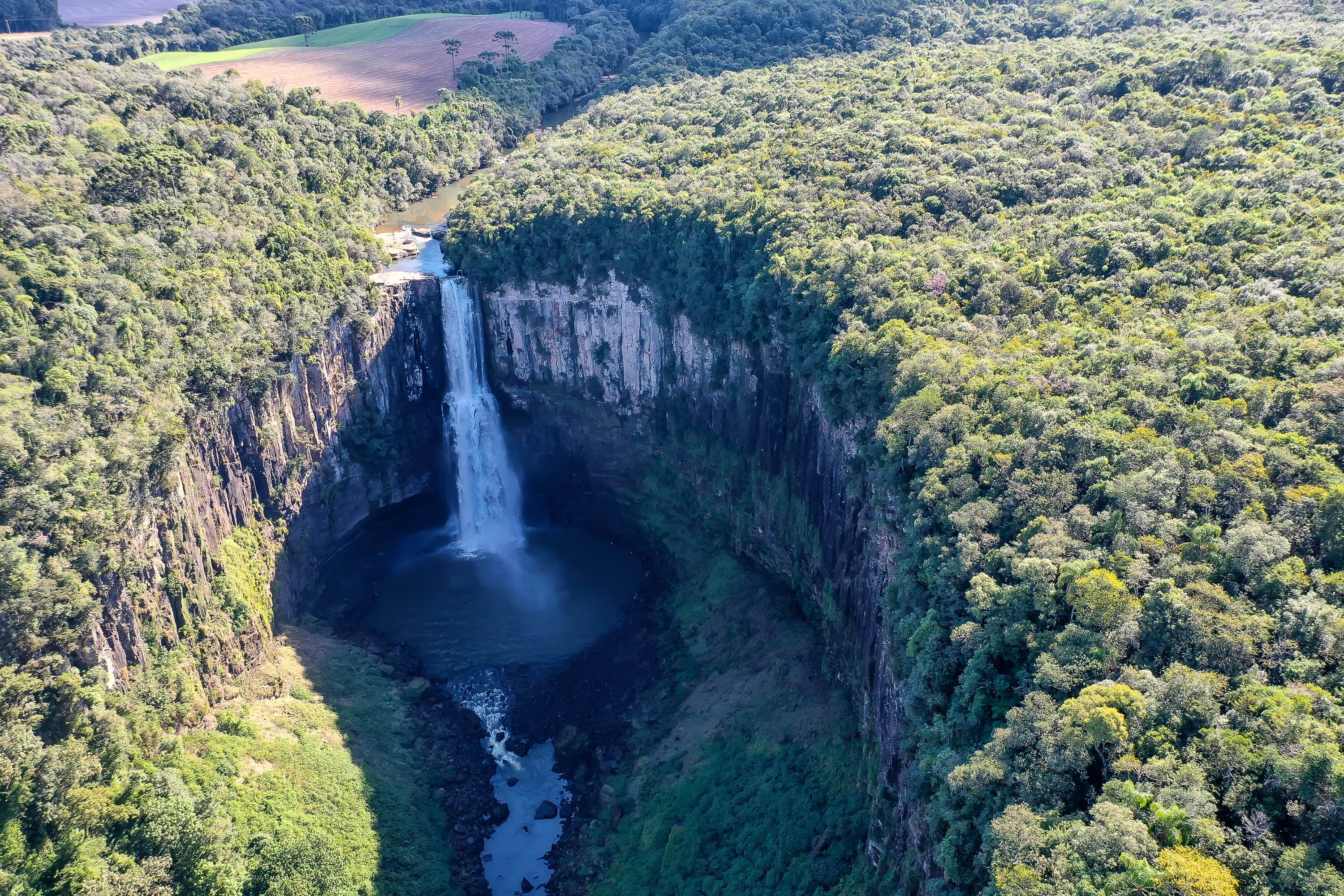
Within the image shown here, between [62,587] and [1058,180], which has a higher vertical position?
[1058,180]

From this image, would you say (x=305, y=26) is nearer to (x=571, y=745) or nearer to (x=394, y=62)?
Result: (x=394, y=62)

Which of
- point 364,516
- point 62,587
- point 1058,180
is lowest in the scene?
point 364,516

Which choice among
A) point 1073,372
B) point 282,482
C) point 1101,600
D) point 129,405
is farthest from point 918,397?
point 282,482

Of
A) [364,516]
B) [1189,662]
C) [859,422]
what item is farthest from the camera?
[364,516]

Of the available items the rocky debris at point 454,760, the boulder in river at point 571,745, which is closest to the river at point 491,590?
the rocky debris at point 454,760

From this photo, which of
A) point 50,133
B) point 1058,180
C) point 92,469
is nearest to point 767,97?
point 1058,180

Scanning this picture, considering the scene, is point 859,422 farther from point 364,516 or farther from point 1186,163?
point 364,516
